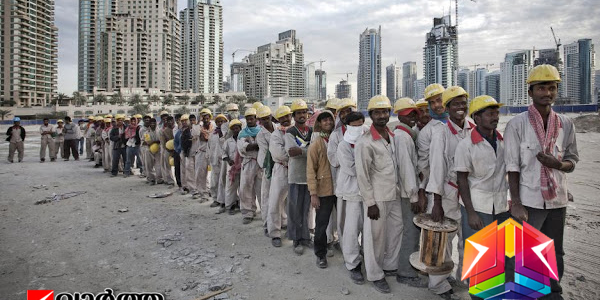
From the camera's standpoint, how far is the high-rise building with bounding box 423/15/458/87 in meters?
72.9

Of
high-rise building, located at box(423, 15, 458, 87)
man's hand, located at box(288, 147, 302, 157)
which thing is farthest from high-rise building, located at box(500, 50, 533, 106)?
man's hand, located at box(288, 147, 302, 157)

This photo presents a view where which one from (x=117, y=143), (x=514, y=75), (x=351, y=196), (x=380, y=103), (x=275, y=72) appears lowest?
(x=351, y=196)

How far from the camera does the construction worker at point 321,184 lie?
3.92m

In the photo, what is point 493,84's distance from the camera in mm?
81062

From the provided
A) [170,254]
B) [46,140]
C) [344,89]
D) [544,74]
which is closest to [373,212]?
[544,74]

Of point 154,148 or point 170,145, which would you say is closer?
point 170,145

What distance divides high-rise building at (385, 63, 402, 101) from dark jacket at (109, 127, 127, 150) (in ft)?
357

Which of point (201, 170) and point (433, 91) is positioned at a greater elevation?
point (433, 91)

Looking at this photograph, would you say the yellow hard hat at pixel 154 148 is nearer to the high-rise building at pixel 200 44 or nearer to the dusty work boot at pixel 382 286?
the dusty work boot at pixel 382 286

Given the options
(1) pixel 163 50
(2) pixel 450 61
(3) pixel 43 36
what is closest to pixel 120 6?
(1) pixel 163 50

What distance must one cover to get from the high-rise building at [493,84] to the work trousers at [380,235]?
3419 inches

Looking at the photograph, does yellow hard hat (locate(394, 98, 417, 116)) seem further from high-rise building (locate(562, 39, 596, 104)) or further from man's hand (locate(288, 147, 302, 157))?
high-rise building (locate(562, 39, 596, 104))

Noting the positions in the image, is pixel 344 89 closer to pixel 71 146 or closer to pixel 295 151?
pixel 71 146

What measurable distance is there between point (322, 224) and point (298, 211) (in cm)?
55
